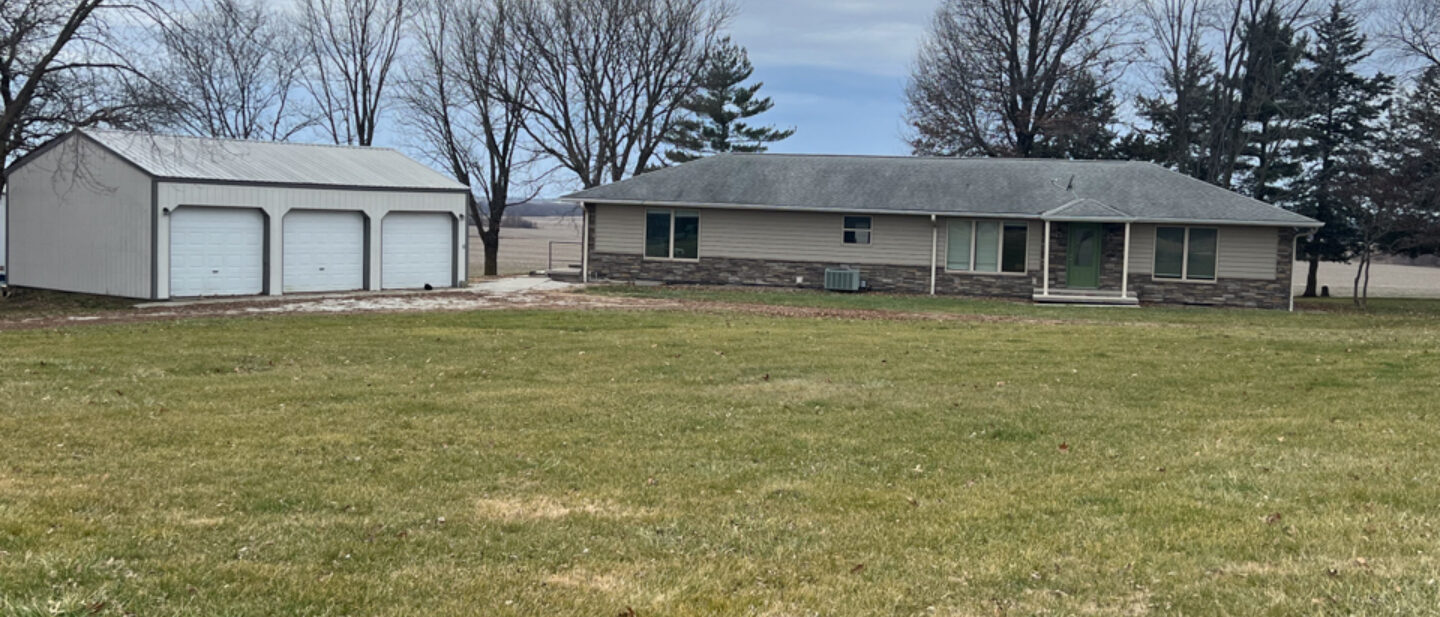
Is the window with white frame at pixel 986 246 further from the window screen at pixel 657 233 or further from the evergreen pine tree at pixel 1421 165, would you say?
the evergreen pine tree at pixel 1421 165

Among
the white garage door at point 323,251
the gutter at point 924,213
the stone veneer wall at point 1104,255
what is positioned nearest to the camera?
the white garage door at point 323,251

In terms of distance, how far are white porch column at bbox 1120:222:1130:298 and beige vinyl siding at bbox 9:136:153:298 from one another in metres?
22.1

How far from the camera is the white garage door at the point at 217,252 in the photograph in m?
24.3

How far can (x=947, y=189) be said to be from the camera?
31.2 m

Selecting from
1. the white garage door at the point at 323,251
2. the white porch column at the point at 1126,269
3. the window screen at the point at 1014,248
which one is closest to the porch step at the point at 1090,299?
the white porch column at the point at 1126,269

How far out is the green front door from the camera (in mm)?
29320

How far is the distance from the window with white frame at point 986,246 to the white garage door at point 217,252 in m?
17.0

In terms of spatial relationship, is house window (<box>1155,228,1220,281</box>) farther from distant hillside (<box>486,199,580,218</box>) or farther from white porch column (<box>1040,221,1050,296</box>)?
distant hillside (<box>486,199,580,218</box>)

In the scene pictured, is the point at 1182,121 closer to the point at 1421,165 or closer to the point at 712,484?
the point at 1421,165

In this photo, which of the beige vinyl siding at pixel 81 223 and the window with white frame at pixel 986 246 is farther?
the window with white frame at pixel 986 246

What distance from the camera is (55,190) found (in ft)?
84.1

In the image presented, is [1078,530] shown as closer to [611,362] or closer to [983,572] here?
[983,572]

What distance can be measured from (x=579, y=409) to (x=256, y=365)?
512 centimetres

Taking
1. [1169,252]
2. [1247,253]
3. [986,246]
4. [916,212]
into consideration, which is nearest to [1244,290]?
[1247,253]
